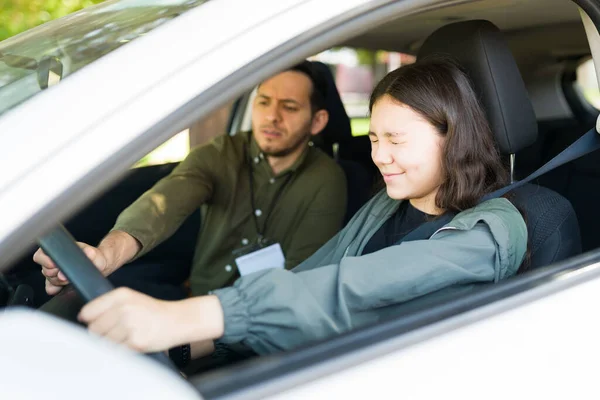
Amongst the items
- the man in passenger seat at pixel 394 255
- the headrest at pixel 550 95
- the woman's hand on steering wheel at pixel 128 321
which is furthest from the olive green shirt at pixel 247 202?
the woman's hand on steering wheel at pixel 128 321

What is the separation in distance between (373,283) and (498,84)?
75 centimetres

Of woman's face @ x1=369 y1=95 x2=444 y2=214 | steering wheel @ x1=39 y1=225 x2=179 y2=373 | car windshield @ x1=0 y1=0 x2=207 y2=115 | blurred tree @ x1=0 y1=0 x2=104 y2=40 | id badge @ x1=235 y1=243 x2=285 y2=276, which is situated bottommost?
id badge @ x1=235 y1=243 x2=285 y2=276

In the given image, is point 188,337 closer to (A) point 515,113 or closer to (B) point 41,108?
(B) point 41,108

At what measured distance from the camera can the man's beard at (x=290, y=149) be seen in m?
2.77

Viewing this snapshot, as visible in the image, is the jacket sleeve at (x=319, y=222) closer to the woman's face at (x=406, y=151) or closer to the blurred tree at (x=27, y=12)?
the woman's face at (x=406, y=151)

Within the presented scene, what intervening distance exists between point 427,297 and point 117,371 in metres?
0.75

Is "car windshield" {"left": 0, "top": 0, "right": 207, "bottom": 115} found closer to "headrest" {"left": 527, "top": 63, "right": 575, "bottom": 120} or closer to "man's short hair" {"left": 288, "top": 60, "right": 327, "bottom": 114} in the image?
"man's short hair" {"left": 288, "top": 60, "right": 327, "bottom": 114}

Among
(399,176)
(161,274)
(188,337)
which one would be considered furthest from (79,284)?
(161,274)

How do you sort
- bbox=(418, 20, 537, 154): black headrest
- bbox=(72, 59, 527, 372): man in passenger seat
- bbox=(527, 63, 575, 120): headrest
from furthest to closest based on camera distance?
bbox=(527, 63, 575, 120): headrest
bbox=(418, 20, 537, 154): black headrest
bbox=(72, 59, 527, 372): man in passenger seat

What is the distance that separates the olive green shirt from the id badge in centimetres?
8

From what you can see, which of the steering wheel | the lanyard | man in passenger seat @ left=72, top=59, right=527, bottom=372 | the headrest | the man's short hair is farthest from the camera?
the headrest

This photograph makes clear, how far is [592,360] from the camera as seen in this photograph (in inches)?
54.6

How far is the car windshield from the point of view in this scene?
134cm

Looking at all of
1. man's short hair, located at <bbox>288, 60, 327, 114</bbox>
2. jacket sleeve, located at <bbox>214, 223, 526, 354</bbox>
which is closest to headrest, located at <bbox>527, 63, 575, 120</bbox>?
man's short hair, located at <bbox>288, 60, 327, 114</bbox>
